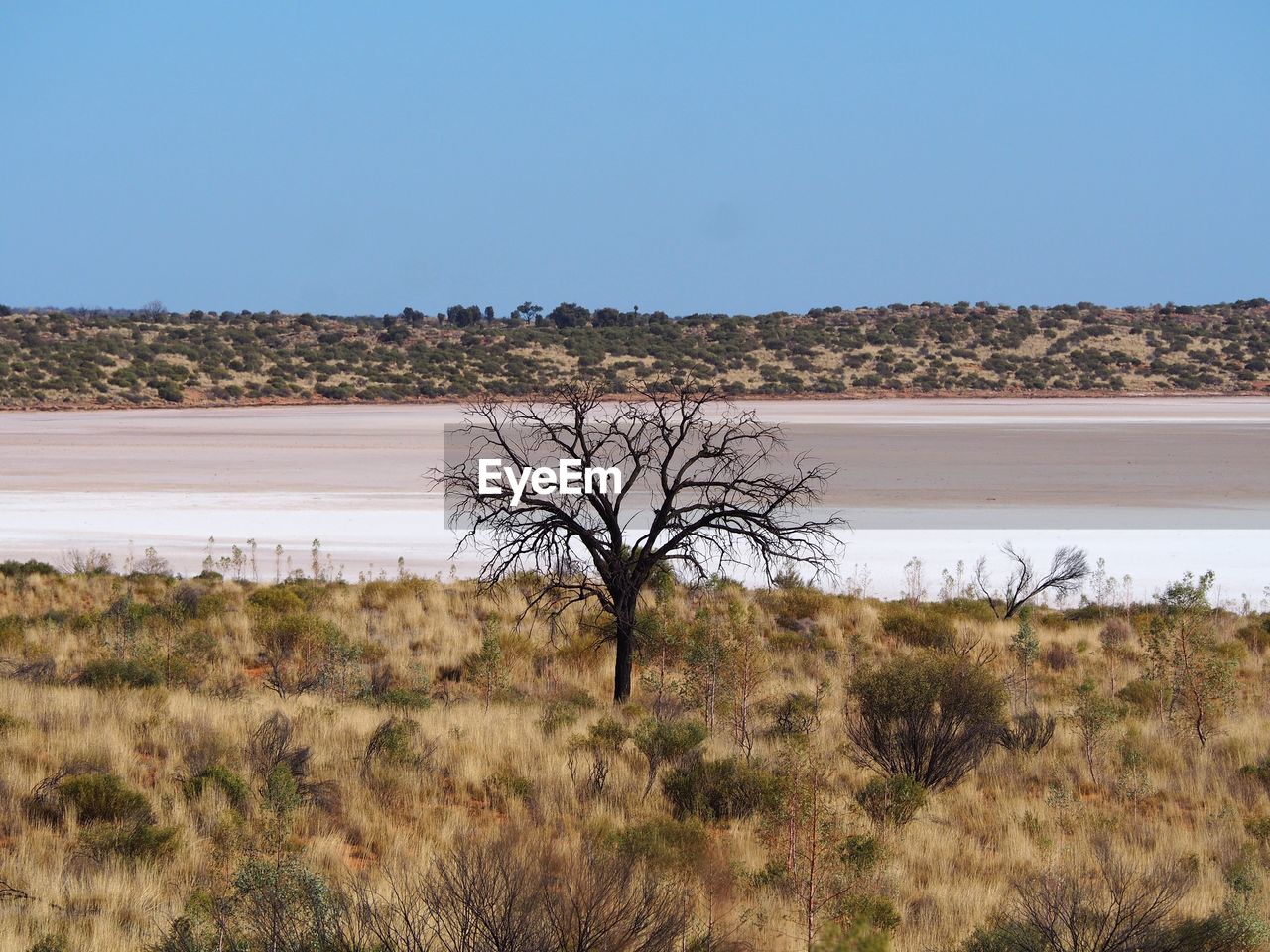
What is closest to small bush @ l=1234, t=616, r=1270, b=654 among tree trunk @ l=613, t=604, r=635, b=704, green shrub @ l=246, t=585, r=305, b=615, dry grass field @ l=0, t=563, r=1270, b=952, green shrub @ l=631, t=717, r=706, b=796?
dry grass field @ l=0, t=563, r=1270, b=952

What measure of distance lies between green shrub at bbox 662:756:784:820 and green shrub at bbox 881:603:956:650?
7.62 m

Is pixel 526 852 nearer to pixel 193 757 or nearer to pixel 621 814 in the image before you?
pixel 621 814

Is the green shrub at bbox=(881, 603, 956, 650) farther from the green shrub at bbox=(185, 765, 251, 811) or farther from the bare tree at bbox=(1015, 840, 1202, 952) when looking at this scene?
the green shrub at bbox=(185, 765, 251, 811)

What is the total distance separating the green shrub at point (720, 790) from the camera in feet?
28.5

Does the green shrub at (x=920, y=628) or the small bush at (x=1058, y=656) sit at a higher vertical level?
the green shrub at (x=920, y=628)

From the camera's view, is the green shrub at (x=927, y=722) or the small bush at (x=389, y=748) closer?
the small bush at (x=389, y=748)

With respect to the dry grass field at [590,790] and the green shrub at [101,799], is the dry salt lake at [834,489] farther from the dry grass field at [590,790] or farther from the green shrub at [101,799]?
the green shrub at [101,799]

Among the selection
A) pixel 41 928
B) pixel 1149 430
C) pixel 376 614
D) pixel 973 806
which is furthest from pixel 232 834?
pixel 1149 430

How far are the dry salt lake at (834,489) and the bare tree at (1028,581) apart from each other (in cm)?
71

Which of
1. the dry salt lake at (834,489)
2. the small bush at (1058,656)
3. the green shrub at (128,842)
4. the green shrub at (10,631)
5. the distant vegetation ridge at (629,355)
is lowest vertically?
the small bush at (1058,656)

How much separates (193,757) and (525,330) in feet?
301

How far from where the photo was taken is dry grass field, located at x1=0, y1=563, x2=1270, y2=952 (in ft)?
20.2

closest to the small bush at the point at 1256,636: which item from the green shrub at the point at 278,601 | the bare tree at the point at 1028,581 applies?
the bare tree at the point at 1028,581

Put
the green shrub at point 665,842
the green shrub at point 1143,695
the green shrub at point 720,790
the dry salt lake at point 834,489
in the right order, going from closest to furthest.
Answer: the green shrub at point 665,842, the green shrub at point 720,790, the green shrub at point 1143,695, the dry salt lake at point 834,489
